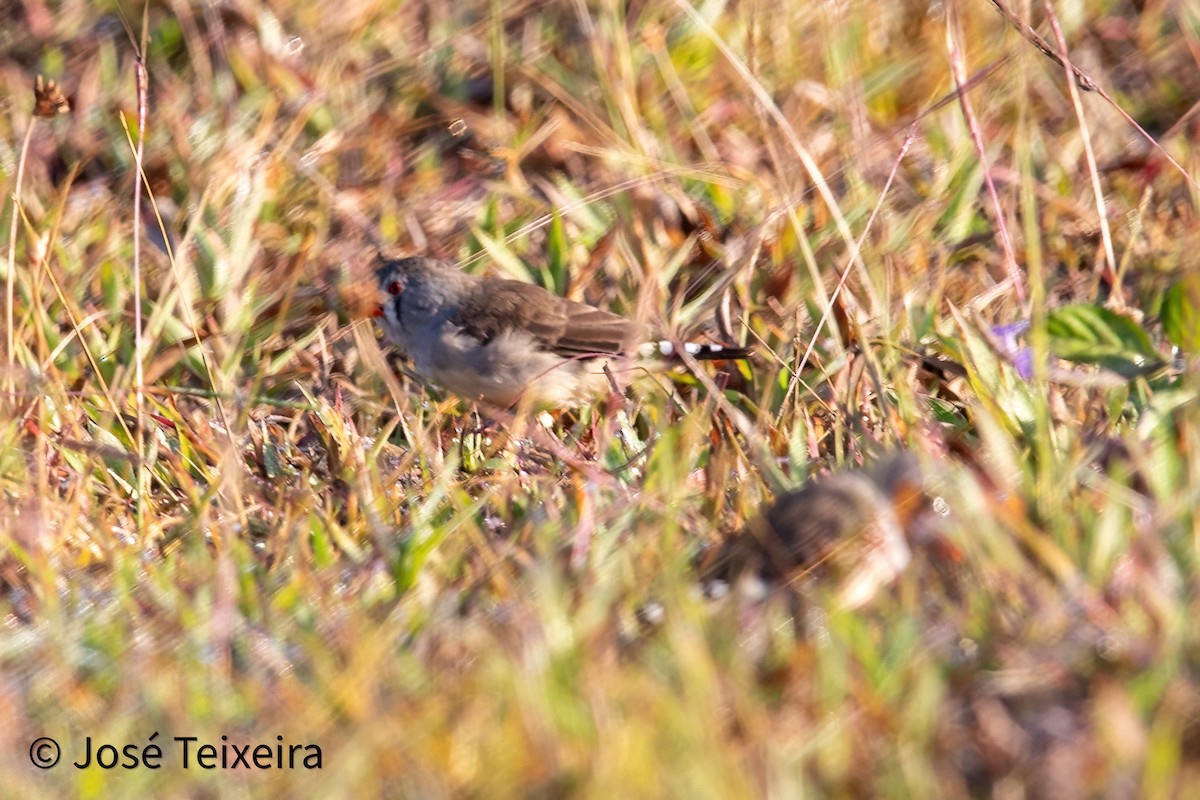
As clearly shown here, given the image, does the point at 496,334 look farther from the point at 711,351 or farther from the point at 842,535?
the point at 842,535

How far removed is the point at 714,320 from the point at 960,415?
3.85 feet

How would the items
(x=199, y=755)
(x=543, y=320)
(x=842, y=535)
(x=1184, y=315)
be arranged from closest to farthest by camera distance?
1. (x=199, y=755)
2. (x=842, y=535)
3. (x=1184, y=315)
4. (x=543, y=320)

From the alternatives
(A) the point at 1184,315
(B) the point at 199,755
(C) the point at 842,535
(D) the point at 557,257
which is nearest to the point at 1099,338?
(A) the point at 1184,315

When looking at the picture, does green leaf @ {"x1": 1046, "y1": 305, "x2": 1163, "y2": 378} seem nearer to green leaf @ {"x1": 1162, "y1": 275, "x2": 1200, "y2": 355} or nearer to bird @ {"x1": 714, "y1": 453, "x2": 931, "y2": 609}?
green leaf @ {"x1": 1162, "y1": 275, "x2": 1200, "y2": 355}

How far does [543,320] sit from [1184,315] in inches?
87.7

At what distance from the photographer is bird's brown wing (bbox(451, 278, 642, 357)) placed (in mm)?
5066

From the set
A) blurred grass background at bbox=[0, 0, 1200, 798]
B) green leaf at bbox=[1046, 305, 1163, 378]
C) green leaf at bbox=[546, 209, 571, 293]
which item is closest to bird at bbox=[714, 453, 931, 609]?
blurred grass background at bbox=[0, 0, 1200, 798]

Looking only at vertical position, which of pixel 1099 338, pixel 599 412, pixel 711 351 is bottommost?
pixel 599 412

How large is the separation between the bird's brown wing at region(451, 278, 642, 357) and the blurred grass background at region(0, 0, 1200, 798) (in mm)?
156

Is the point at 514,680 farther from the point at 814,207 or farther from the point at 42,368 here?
the point at 814,207

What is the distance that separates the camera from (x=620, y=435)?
4398 mm

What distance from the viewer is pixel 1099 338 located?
375cm

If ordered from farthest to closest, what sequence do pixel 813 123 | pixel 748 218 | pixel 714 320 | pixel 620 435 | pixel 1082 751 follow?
pixel 813 123 < pixel 748 218 < pixel 714 320 < pixel 620 435 < pixel 1082 751

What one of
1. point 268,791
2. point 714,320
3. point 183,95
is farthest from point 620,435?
point 183,95
